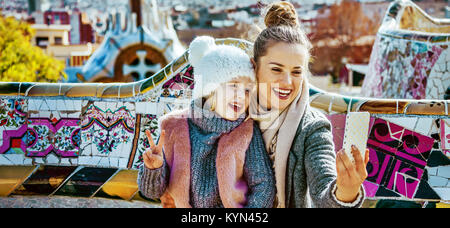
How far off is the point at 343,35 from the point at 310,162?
24.6 m

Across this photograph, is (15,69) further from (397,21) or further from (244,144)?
(244,144)

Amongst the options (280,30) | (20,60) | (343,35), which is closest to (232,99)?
(280,30)

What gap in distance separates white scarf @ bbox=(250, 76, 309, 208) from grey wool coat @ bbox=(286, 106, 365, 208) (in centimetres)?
2

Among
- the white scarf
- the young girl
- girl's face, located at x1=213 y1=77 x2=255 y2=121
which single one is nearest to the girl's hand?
the young girl

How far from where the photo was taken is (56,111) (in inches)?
146

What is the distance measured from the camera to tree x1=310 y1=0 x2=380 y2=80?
2512cm

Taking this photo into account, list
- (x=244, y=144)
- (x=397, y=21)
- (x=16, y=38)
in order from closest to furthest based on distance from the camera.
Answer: (x=244, y=144) < (x=397, y=21) < (x=16, y=38)

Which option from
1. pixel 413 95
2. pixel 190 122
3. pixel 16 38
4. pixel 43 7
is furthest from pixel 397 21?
pixel 43 7

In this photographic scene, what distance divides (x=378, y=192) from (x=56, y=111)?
2281mm

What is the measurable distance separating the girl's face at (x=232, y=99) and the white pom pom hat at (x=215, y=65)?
0.9 inches

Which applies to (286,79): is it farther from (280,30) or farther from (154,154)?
(154,154)

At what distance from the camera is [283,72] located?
6.48 ft

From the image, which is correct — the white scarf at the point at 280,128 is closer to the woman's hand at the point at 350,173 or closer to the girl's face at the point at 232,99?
the girl's face at the point at 232,99

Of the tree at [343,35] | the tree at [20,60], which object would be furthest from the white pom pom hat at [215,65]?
the tree at [343,35]
